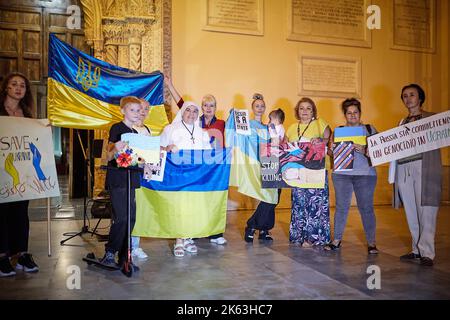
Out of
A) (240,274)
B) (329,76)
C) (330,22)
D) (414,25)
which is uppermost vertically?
(414,25)

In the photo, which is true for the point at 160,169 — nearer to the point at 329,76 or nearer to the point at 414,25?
the point at 329,76

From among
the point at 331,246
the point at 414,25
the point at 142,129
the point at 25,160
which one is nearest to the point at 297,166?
the point at 331,246

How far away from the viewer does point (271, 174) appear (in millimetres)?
4504

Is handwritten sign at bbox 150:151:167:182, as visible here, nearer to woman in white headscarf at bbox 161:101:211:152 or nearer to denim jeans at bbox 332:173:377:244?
woman in white headscarf at bbox 161:101:211:152

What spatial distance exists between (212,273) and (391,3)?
292 inches

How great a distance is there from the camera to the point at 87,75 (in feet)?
14.7

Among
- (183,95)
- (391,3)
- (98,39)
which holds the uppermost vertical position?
(391,3)

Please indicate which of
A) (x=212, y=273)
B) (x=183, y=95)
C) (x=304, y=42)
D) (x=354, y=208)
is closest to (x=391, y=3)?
(x=304, y=42)

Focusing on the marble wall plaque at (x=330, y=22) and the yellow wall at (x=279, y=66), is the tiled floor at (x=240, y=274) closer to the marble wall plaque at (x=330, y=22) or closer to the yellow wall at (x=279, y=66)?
the yellow wall at (x=279, y=66)

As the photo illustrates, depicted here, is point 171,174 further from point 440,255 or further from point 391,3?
point 391,3

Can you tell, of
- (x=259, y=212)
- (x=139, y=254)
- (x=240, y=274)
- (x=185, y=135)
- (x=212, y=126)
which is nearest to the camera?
(x=240, y=274)

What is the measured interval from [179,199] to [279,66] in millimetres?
4459

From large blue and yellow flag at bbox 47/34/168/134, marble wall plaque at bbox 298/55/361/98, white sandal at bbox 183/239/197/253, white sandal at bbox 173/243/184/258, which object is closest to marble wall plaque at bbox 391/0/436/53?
marble wall plaque at bbox 298/55/361/98

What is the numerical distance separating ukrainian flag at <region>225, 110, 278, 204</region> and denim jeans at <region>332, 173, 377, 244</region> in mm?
742
